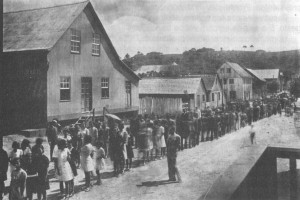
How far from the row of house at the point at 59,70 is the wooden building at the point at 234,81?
1586 centimetres

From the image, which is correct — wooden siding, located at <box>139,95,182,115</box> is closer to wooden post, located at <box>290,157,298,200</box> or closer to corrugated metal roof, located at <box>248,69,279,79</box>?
wooden post, located at <box>290,157,298,200</box>

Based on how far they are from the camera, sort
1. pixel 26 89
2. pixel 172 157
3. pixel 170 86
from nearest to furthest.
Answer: pixel 172 157 → pixel 26 89 → pixel 170 86

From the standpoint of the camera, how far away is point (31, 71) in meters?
11.5

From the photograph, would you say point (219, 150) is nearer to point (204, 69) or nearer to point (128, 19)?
point (128, 19)

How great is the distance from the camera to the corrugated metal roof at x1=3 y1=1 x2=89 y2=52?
10.7 m

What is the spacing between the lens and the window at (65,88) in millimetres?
12438

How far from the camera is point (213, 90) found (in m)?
26.0

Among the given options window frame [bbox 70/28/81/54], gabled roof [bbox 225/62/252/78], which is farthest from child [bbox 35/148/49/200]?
gabled roof [bbox 225/62/252/78]

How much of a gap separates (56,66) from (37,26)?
1.65 m

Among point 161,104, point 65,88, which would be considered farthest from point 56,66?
point 161,104

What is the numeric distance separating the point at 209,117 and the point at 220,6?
21.6 ft

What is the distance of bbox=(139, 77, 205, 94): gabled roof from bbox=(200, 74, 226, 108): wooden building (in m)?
2.26

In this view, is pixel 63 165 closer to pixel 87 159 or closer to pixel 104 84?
pixel 87 159

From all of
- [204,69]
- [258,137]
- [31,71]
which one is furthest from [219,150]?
[204,69]
